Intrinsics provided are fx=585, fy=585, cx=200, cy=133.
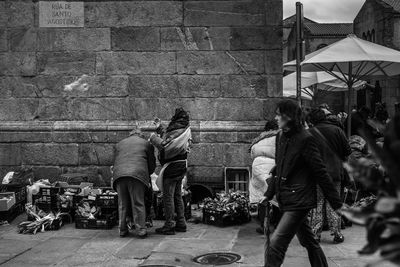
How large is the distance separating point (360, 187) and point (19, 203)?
5.73 meters

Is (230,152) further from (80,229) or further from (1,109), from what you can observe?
(1,109)

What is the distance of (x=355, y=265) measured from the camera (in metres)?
6.74

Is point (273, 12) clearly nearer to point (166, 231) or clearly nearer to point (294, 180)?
point (166, 231)

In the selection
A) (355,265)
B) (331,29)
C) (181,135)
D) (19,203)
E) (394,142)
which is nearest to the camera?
(394,142)

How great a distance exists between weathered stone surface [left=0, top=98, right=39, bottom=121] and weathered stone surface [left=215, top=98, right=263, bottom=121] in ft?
11.2

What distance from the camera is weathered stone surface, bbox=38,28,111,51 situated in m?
10.7

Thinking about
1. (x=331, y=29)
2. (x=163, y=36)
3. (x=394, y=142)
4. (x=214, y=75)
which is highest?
(x=331, y=29)

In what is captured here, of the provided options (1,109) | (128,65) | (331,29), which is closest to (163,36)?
(128,65)

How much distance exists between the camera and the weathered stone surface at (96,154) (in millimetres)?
10617

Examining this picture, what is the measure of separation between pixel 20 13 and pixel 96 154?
2.98 meters

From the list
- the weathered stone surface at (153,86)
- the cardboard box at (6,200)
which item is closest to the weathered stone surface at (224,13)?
the weathered stone surface at (153,86)

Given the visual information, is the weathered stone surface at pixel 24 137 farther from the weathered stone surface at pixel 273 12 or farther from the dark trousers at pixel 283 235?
the dark trousers at pixel 283 235

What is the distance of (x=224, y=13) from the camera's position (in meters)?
10.6

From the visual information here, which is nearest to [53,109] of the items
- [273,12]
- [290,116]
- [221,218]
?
[221,218]
